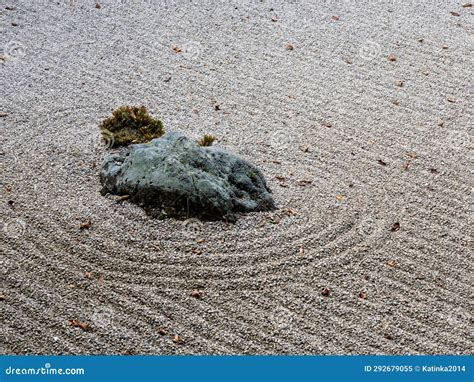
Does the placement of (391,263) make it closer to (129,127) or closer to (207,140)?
(207,140)

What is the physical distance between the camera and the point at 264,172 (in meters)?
7.21

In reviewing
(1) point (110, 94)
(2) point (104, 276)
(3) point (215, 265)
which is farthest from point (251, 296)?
(1) point (110, 94)

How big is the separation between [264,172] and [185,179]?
1.12 m

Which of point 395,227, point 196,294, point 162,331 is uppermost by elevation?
point 395,227

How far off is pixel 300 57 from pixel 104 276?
5122 millimetres

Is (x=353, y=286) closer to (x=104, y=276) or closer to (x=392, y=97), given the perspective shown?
(x=104, y=276)

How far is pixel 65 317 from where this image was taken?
5273mm

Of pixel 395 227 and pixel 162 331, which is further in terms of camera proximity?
pixel 395 227

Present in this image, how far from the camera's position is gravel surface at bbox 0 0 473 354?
5344 millimetres

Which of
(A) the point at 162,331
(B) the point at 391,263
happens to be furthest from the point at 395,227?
(A) the point at 162,331

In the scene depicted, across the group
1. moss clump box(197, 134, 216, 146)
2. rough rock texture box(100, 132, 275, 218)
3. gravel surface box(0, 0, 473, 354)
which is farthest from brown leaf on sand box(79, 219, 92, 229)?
moss clump box(197, 134, 216, 146)

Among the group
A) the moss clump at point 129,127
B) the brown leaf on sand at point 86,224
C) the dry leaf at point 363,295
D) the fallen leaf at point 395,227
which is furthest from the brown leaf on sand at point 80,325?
the fallen leaf at point 395,227

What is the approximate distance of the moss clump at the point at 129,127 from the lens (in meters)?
7.47

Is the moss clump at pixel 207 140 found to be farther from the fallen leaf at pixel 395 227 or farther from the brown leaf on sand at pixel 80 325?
the brown leaf on sand at pixel 80 325
